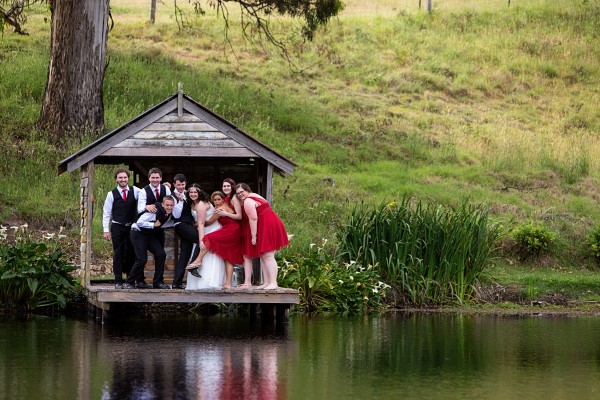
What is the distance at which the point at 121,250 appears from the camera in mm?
16875

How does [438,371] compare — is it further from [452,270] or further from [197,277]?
[452,270]

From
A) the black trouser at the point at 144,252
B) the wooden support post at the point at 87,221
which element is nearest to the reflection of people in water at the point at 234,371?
the black trouser at the point at 144,252

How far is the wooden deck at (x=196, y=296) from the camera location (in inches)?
625

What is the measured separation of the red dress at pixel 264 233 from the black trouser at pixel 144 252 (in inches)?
50.0

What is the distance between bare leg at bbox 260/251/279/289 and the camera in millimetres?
16469

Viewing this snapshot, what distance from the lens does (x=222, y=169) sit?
776 inches

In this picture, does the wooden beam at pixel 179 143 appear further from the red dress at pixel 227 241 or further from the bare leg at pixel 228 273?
the bare leg at pixel 228 273

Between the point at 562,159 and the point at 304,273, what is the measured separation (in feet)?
43.8

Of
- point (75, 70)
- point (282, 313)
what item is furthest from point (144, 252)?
point (75, 70)

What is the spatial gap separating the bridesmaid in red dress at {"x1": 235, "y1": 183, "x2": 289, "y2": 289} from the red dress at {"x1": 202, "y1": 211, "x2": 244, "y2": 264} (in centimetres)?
18

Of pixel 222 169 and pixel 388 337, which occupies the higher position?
pixel 222 169

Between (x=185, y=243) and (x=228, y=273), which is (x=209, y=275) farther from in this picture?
(x=185, y=243)

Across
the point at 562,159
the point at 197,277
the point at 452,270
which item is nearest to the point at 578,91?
the point at 562,159

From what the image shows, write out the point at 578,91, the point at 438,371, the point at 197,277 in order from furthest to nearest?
1. the point at 578,91
2. the point at 197,277
3. the point at 438,371
